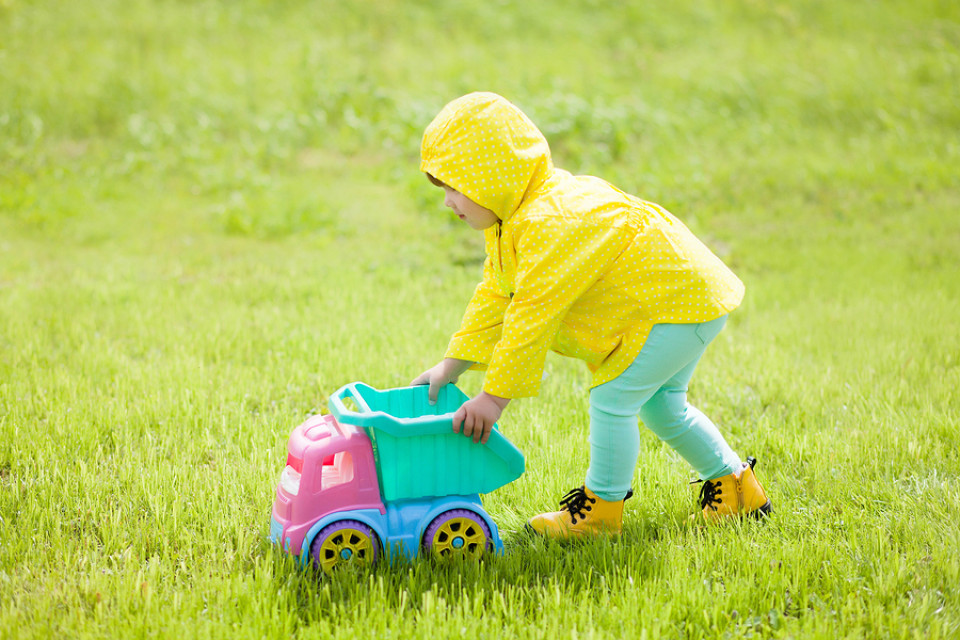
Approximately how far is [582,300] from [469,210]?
50cm

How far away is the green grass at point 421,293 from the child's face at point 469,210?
1.13 metres

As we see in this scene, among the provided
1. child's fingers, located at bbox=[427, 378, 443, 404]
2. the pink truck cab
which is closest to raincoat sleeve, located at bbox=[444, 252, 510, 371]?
child's fingers, located at bbox=[427, 378, 443, 404]

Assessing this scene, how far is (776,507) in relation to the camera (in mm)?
3082

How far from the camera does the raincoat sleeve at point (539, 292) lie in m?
2.52

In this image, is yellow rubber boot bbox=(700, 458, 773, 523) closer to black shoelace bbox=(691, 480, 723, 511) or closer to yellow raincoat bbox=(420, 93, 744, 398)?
black shoelace bbox=(691, 480, 723, 511)

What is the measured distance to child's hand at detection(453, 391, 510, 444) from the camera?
2.53 metres

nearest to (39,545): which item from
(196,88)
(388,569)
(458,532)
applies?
(388,569)

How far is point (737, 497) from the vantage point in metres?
3.00

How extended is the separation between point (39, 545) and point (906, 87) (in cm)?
1294

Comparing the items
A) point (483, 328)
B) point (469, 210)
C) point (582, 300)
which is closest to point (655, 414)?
point (582, 300)

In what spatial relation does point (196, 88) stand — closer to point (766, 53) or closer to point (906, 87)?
point (766, 53)

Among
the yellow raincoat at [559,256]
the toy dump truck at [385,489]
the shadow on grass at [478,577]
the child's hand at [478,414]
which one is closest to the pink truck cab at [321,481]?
the toy dump truck at [385,489]

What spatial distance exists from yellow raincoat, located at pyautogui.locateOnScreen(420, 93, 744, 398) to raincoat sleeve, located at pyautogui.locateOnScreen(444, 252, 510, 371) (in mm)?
61

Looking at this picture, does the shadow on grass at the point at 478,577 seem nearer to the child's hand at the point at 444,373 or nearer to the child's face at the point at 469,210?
the child's hand at the point at 444,373
